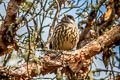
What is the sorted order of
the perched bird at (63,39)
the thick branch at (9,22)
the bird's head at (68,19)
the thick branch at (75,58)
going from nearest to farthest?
the thick branch at (9,22), the thick branch at (75,58), the perched bird at (63,39), the bird's head at (68,19)

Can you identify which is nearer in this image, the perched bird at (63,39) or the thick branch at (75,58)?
the thick branch at (75,58)

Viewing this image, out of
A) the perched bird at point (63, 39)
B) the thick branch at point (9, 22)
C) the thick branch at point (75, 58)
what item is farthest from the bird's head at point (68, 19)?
the thick branch at point (9, 22)

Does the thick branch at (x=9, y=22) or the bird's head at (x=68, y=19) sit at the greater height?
the bird's head at (x=68, y=19)

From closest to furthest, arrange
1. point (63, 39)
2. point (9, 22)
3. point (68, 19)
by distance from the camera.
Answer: point (9, 22), point (63, 39), point (68, 19)

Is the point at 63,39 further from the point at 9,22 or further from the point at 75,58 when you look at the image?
the point at 9,22

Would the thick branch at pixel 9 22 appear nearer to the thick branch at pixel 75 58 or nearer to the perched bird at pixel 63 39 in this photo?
the thick branch at pixel 75 58

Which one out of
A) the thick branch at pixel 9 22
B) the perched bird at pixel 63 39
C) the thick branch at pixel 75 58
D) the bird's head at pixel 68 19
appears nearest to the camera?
the thick branch at pixel 9 22

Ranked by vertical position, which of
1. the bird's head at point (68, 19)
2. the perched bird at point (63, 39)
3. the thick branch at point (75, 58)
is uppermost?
the bird's head at point (68, 19)

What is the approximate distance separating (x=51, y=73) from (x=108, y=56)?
0.84 meters

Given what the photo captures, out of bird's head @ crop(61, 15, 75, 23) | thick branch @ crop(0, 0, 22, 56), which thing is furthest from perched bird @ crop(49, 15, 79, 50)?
thick branch @ crop(0, 0, 22, 56)

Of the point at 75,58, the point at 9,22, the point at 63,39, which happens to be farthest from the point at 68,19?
the point at 9,22

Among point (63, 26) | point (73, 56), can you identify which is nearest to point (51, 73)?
point (73, 56)

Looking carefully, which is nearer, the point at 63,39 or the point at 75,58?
the point at 75,58

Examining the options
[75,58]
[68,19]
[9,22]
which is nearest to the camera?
[9,22]
